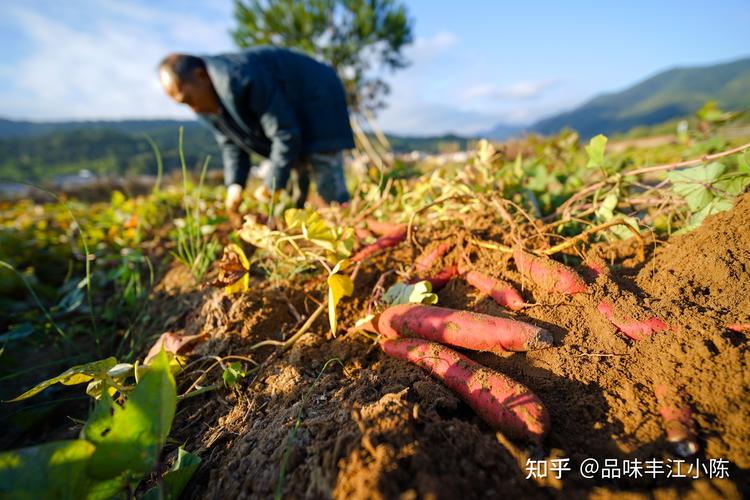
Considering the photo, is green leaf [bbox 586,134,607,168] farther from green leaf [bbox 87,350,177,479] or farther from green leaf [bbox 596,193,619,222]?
green leaf [bbox 87,350,177,479]

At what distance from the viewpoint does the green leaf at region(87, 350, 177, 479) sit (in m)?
0.63

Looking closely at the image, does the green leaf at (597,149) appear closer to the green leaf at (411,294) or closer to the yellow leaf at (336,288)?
the green leaf at (411,294)

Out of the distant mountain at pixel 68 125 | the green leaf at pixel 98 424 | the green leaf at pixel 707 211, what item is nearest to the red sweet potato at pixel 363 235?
the green leaf at pixel 98 424

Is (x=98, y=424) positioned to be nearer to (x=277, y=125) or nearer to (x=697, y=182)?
(x=697, y=182)

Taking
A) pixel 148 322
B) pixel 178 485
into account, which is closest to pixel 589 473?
pixel 178 485

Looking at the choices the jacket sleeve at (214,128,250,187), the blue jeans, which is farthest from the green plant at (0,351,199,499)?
the jacket sleeve at (214,128,250,187)

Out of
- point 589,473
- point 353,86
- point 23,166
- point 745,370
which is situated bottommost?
point 23,166

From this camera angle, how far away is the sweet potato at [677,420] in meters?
0.64

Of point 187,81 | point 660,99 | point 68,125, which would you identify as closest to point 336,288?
point 187,81

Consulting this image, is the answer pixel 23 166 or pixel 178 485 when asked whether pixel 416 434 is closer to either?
pixel 178 485

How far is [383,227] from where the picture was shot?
1.50 meters

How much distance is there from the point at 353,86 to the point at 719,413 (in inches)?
534

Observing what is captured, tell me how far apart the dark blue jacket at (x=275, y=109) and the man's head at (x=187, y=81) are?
0.07 meters

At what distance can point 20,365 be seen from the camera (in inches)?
59.7
